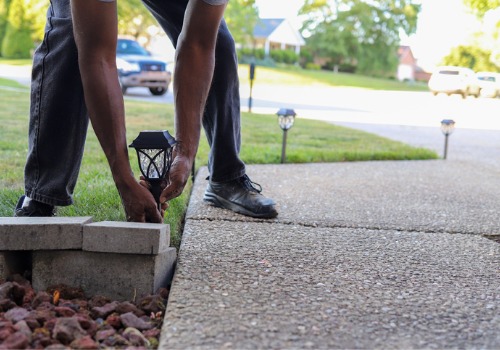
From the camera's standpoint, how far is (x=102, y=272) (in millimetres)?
1769

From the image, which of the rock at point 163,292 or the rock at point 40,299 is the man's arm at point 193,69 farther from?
the rock at point 40,299

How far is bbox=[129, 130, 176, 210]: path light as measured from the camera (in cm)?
185

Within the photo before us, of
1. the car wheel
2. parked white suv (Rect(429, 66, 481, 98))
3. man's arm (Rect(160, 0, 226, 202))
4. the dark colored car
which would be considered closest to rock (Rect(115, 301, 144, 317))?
man's arm (Rect(160, 0, 226, 202))

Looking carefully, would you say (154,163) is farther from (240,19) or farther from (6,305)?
(240,19)

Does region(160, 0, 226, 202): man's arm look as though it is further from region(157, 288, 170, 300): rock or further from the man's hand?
region(157, 288, 170, 300): rock

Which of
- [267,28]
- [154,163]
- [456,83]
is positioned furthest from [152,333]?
[267,28]

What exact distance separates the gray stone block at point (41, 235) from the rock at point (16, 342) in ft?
1.40

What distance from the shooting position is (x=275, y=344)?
4.41 ft

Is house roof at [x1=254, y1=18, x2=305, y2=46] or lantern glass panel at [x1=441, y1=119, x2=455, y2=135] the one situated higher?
house roof at [x1=254, y1=18, x2=305, y2=46]

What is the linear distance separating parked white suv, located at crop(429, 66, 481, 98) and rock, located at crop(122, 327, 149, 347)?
2401 centimetres

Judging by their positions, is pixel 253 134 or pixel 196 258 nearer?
pixel 196 258

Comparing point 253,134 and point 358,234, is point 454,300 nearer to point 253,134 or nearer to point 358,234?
point 358,234

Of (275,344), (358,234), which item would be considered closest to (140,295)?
(275,344)

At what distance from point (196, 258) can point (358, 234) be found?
2.54ft
